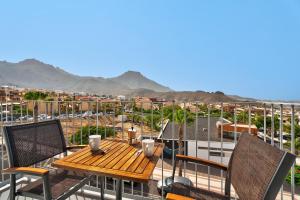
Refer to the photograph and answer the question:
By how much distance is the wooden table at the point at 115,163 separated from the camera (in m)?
1.49

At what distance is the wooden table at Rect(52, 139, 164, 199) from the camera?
1.49m

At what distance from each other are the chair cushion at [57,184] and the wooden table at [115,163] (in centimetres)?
34

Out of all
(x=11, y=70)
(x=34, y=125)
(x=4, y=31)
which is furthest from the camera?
(x=11, y=70)

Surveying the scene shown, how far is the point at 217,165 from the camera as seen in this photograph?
1975mm

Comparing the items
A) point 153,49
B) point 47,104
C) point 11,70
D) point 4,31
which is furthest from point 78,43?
point 47,104

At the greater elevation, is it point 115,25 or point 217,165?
point 115,25

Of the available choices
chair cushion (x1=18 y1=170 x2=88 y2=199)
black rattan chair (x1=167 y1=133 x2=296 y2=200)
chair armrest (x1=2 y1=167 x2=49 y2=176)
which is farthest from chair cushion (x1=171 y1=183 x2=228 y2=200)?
chair armrest (x1=2 y1=167 x2=49 y2=176)

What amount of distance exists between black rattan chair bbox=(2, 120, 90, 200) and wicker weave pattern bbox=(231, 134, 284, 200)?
142cm

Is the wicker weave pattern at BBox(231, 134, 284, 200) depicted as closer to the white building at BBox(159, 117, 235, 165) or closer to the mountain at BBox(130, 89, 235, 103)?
the white building at BBox(159, 117, 235, 165)

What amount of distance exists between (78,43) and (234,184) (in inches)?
5191

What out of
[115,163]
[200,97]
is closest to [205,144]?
[200,97]

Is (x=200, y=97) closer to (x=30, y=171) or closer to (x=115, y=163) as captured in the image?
(x=115, y=163)

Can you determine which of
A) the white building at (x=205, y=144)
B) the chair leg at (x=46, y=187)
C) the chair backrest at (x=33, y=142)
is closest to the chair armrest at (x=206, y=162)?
the white building at (x=205, y=144)

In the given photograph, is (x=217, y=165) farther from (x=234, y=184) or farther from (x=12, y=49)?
(x=12, y=49)
